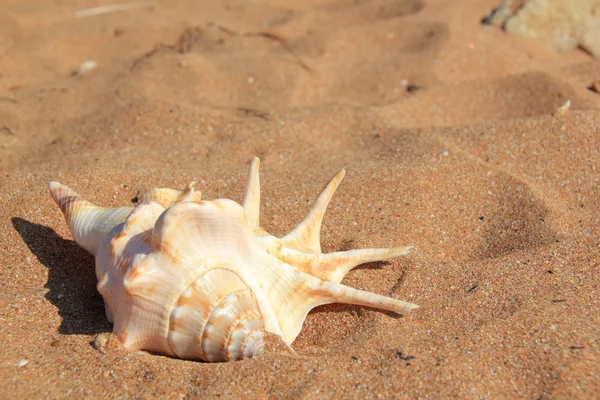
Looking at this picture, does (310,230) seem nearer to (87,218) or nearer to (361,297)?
(361,297)

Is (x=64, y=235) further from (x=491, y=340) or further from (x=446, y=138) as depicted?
(x=446, y=138)

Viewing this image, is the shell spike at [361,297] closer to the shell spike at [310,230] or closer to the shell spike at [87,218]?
the shell spike at [310,230]

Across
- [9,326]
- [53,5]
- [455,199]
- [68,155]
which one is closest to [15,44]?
[53,5]

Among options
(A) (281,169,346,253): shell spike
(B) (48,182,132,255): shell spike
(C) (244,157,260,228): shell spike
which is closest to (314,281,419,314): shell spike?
(A) (281,169,346,253): shell spike

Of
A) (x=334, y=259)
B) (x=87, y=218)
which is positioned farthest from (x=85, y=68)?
(x=334, y=259)

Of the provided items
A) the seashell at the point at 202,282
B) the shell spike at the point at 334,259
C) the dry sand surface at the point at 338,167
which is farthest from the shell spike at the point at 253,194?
the dry sand surface at the point at 338,167
